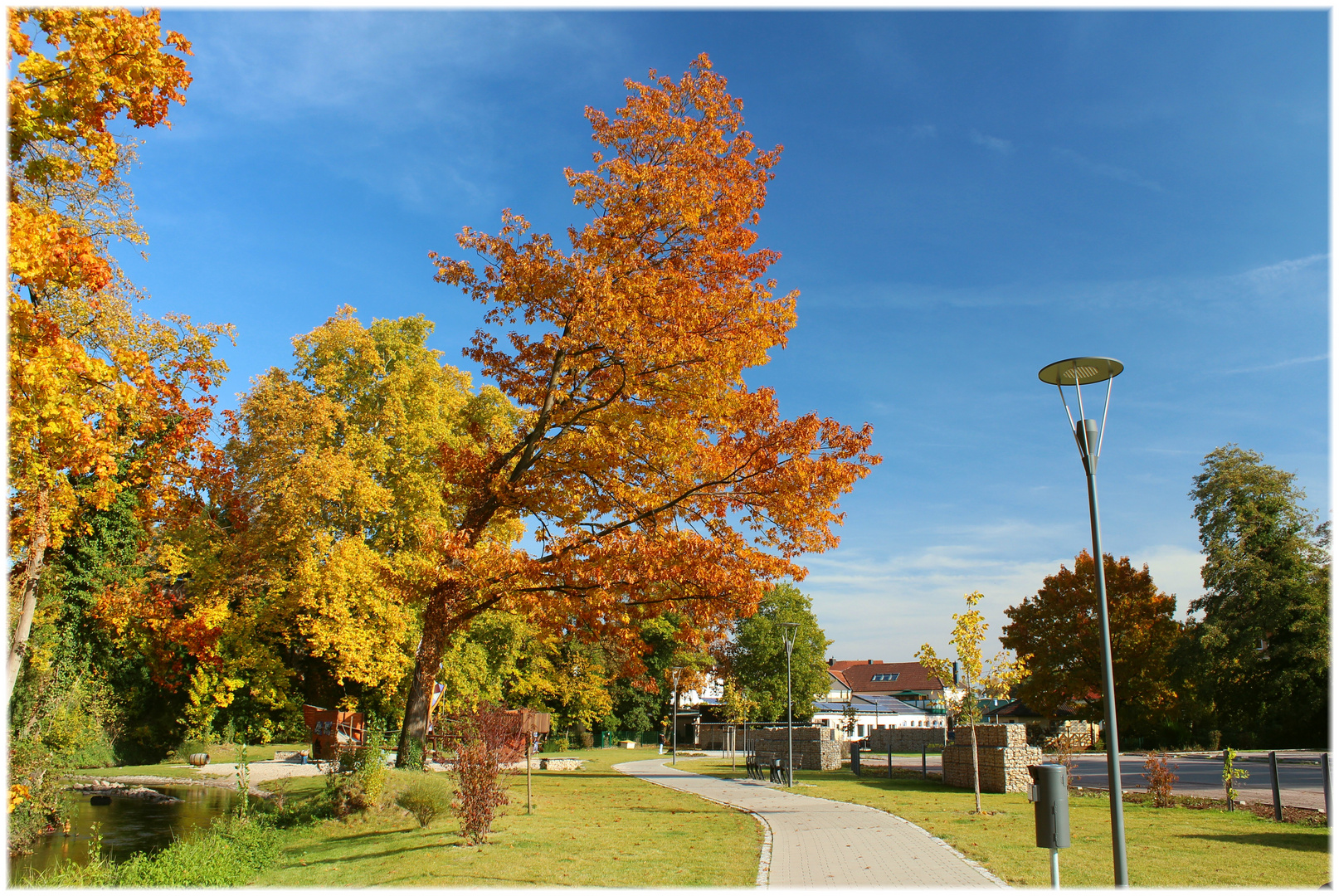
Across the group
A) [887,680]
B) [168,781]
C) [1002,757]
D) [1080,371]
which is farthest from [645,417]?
[887,680]

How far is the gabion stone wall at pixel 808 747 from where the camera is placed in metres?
26.6

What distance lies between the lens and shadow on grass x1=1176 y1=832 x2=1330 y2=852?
10.4 m

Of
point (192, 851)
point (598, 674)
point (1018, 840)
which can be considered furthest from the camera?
point (598, 674)

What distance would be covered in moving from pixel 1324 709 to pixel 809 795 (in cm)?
2961

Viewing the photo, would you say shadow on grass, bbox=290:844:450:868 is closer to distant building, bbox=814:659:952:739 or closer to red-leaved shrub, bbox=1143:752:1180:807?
red-leaved shrub, bbox=1143:752:1180:807

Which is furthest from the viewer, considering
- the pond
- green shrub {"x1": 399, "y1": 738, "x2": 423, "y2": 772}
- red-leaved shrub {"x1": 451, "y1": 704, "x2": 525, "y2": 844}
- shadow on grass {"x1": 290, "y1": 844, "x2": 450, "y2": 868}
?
green shrub {"x1": 399, "y1": 738, "x2": 423, "y2": 772}

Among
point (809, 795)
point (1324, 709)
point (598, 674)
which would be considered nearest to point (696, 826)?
point (809, 795)

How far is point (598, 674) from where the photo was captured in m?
38.8

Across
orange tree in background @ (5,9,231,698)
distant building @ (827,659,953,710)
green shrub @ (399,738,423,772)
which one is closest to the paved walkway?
green shrub @ (399,738,423,772)

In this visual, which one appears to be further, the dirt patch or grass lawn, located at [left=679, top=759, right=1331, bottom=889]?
the dirt patch

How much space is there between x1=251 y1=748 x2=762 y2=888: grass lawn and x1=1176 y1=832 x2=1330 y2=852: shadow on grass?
6.55m

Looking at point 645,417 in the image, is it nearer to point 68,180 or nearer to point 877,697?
point 68,180

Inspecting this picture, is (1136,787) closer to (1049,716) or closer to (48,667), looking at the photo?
Answer: (48,667)

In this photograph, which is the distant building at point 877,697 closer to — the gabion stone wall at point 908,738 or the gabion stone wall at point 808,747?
the gabion stone wall at point 908,738
